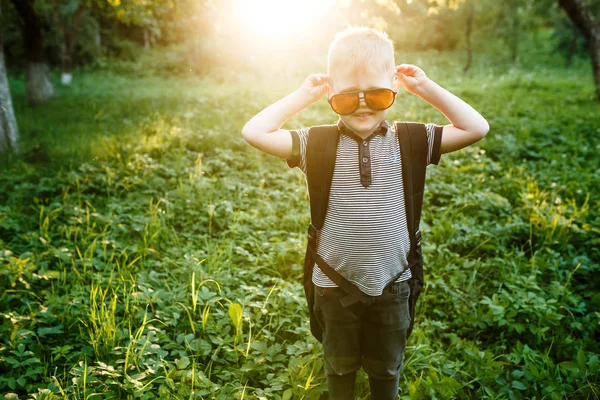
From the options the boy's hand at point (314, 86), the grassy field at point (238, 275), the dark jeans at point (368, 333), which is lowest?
the grassy field at point (238, 275)

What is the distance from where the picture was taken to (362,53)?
1817 mm

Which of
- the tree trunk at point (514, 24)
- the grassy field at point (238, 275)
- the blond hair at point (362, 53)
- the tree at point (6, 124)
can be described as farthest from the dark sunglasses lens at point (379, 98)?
the tree trunk at point (514, 24)

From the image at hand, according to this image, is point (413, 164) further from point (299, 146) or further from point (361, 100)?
point (299, 146)

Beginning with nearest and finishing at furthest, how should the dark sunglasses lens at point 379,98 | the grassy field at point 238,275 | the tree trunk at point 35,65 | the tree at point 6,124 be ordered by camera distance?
the dark sunglasses lens at point 379,98, the grassy field at point 238,275, the tree at point 6,124, the tree trunk at point 35,65

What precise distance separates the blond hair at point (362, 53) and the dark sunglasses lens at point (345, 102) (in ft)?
0.38

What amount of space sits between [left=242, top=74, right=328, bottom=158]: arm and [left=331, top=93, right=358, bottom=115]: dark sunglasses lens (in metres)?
0.20

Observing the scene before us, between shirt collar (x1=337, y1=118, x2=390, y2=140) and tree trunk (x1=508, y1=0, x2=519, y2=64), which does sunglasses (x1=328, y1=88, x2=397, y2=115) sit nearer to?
shirt collar (x1=337, y1=118, x2=390, y2=140)

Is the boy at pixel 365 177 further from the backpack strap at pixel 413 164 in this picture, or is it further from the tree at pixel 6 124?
the tree at pixel 6 124

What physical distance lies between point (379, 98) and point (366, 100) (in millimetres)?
53

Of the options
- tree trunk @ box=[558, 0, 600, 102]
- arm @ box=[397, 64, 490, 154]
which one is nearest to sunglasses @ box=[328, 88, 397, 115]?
arm @ box=[397, 64, 490, 154]

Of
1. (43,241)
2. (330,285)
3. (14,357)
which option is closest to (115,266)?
(43,241)

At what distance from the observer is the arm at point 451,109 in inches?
78.1

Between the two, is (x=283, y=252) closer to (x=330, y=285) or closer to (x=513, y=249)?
(x=330, y=285)

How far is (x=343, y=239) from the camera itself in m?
1.96
